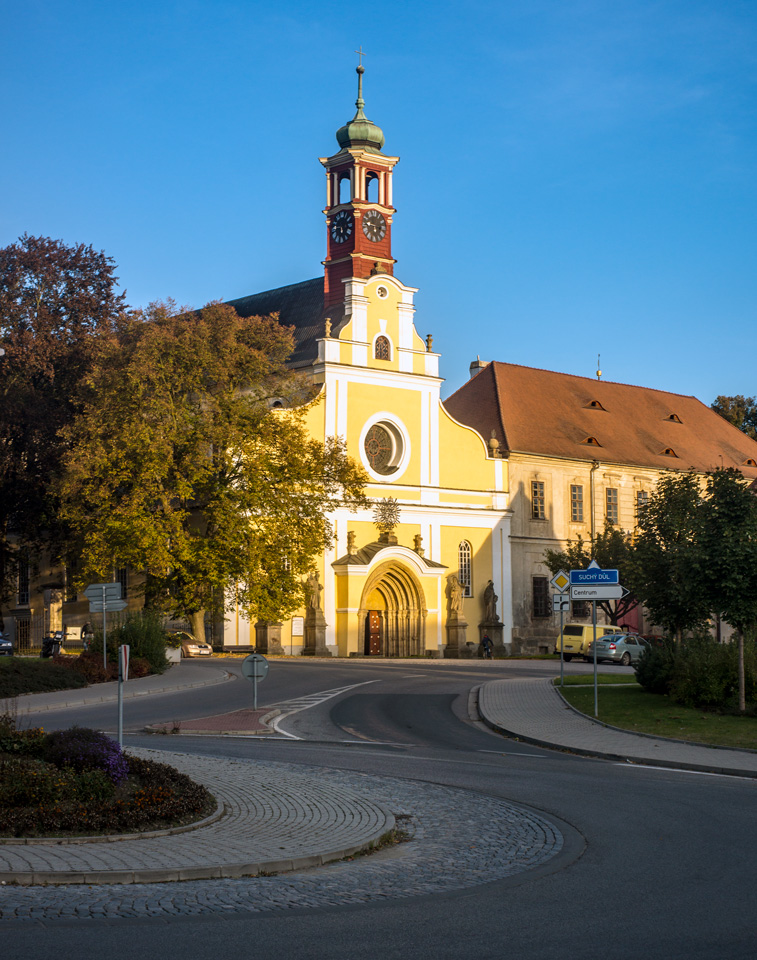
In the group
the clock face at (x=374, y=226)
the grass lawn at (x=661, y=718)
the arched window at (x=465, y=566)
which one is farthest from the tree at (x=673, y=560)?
the clock face at (x=374, y=226)

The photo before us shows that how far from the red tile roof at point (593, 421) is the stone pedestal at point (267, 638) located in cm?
1762

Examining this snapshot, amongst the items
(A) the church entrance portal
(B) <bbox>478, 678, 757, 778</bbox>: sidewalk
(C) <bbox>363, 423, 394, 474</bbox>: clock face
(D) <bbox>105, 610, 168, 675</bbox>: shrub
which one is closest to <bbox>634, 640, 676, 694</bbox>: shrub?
(B) <bbox>478, 678, 757, 778</bbox>: sidewalk

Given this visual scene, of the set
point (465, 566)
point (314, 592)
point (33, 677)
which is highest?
point (465, 566)

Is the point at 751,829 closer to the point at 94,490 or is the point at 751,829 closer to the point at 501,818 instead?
the point at 501,818

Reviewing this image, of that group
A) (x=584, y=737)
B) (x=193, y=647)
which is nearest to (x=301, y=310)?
(x=193, y=647)

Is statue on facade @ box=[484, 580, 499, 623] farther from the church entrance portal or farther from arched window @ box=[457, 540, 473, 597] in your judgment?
the church entrance portal

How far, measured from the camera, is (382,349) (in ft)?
182

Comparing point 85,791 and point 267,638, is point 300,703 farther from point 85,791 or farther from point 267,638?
point 267,638

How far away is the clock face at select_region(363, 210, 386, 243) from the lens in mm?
59250

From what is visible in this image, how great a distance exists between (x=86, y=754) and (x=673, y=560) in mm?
18482

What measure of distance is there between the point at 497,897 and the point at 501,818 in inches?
141

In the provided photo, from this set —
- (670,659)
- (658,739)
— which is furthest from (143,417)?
(658,739)

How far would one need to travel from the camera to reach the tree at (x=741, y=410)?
286 feet

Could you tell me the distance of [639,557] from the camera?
31.0 m
